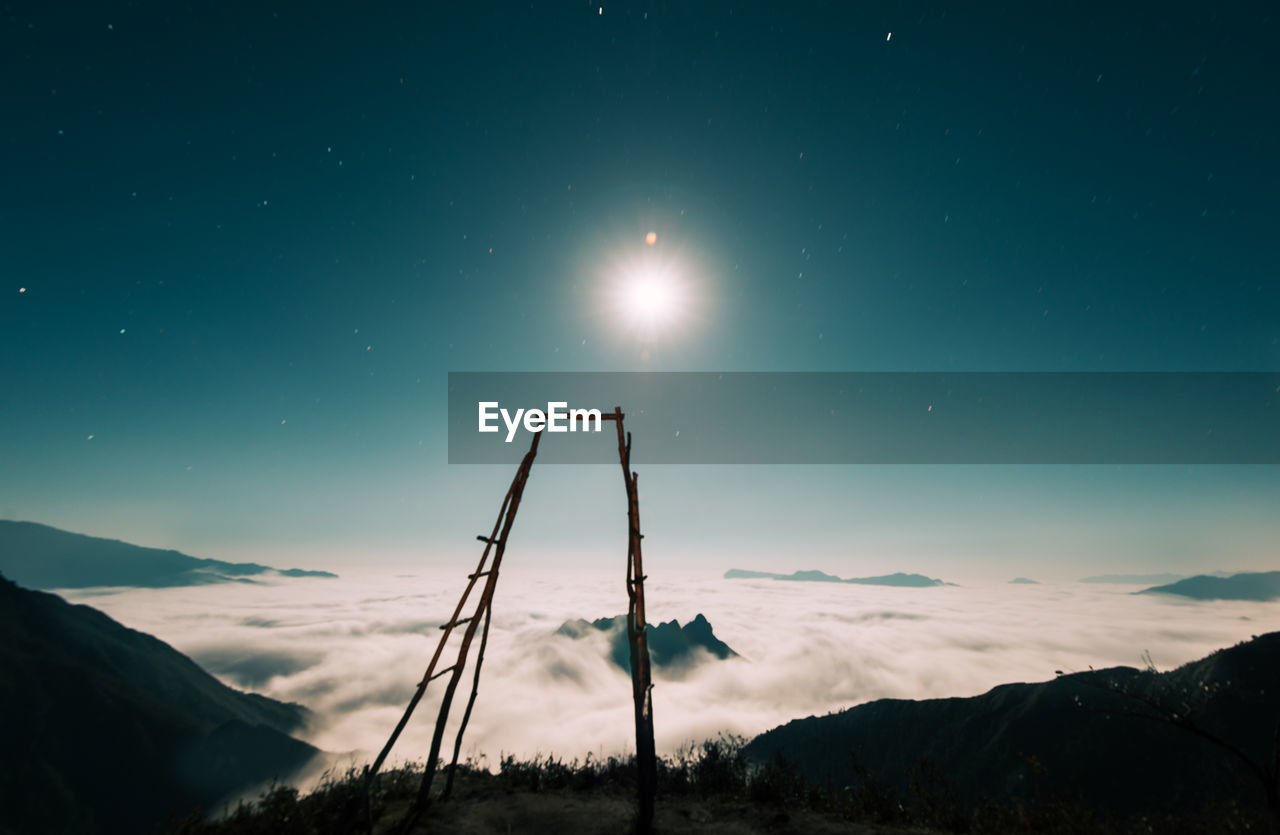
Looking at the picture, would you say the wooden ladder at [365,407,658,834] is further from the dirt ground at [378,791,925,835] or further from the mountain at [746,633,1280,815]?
the mountain at [746,633,1280,815]

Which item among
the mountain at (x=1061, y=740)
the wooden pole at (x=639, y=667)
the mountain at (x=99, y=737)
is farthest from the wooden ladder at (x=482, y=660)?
the mountain at (x=99, y=737)

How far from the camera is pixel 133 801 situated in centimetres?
7281

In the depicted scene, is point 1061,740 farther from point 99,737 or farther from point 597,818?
point 99,737

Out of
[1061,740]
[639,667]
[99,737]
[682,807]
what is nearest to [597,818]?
[682,807]

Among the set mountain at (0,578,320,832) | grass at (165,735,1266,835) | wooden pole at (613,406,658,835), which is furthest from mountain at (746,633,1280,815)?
mountain at (0,578,320,832)

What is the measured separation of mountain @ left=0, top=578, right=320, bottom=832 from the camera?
67.7 m

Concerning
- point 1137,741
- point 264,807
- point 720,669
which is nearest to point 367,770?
point 264,807

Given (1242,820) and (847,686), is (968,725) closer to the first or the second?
(1242,820)

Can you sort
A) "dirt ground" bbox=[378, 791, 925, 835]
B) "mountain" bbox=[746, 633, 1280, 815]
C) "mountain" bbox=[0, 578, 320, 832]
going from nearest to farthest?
1. "dirt ground" bbox=[378, 791, 925, 835]
2. "mountain" bbox=[746, 633, 1280, 815]
3. "mountain" bbox=[0, 578, 320, 832]

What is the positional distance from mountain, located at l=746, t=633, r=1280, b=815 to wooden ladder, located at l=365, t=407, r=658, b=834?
39.7 metres

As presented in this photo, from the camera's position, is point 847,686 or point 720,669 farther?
point 720,669

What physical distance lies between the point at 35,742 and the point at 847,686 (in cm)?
17813

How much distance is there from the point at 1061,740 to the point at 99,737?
146m

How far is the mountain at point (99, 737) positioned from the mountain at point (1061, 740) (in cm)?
9421
